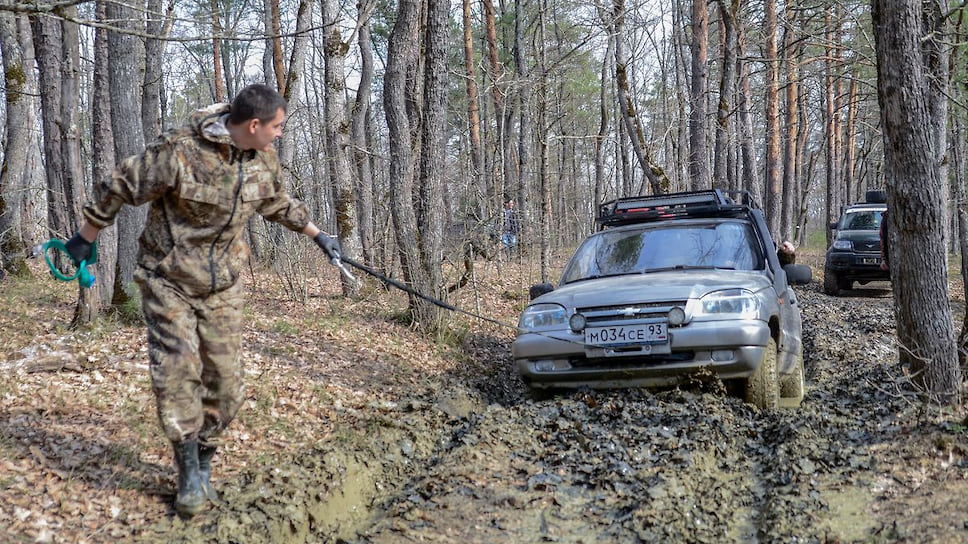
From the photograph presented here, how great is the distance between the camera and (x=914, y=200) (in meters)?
5.49

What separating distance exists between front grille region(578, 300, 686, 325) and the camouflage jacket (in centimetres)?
296

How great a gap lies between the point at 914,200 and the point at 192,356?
191 inches

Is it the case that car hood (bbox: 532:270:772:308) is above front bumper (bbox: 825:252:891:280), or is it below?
above

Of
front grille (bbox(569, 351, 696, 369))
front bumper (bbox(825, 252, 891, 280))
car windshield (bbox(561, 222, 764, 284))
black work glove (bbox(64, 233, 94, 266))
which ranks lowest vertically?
front bumper (bbox(825, 252, 891, 280))

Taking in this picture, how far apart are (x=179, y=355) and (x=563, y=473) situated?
235cm

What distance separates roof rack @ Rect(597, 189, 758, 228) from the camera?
7.79 metres

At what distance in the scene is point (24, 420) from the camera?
17.0 feet

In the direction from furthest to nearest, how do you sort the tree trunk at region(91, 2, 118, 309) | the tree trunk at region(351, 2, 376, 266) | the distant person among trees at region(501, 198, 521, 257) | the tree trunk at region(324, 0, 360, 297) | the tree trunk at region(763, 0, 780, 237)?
the tree trunk at region(763, 0, 780, 237)
the tree trunk at region(351, 2, 376, 266)
the distant person among trees at region(501, 198, 521, 257)
the tree trunk at region(324, 0, 360, 297)
the tree trunk at region(91, 2, 118, 309)

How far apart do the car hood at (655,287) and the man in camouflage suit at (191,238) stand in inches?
118

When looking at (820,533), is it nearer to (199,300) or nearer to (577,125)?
(199,300)

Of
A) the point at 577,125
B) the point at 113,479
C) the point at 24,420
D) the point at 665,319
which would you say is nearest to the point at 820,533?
the point at 665,319

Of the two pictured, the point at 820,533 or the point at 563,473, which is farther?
the point at 563,473

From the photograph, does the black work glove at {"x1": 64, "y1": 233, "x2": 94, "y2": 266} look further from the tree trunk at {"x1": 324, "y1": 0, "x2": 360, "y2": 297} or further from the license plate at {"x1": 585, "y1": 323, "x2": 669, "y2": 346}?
the tree trunk at {"x1": 324, "y1": 0, "x2": 360, "y2": 297}

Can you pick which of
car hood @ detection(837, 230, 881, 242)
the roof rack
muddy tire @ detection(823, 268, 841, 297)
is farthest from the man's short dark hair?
muddy tire @ detection(823, 268, 841, 297)
